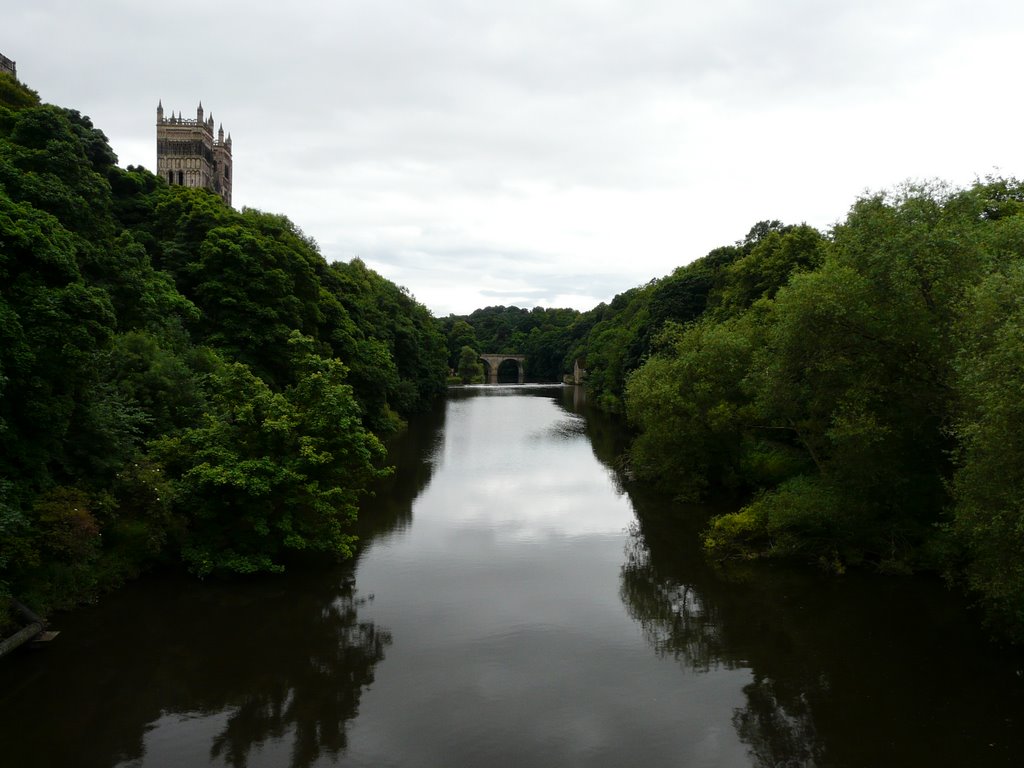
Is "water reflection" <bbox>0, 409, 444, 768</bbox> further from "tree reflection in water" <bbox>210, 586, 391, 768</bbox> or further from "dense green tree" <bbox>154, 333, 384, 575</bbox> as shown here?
"dense green tree" <bbox>154, 333, 384, 575</bbox>

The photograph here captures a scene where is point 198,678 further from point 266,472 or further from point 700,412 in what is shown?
point 700,412

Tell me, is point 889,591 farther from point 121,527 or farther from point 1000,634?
point 121,527

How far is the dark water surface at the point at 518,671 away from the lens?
12570mm

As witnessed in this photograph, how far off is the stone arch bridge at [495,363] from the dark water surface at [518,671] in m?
135

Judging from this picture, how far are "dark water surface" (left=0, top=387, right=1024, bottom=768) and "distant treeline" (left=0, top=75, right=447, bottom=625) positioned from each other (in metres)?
1.54

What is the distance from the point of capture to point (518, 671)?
15422mm

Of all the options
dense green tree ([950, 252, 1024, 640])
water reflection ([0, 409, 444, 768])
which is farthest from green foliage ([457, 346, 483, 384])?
dense green tree ([950, 252, 1024, 640])

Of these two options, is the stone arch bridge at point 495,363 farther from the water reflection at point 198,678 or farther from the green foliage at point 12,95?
the water reflection at point 198,678

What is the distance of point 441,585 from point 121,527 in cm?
874

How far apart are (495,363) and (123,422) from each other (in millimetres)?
141766

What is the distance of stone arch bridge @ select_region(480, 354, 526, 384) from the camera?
159875 mm

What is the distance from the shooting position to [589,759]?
12219mm

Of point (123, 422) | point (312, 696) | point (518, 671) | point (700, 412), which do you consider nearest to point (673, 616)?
point (518, 671)

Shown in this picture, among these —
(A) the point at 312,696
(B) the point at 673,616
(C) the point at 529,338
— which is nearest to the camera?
(A) the point at 312,696
